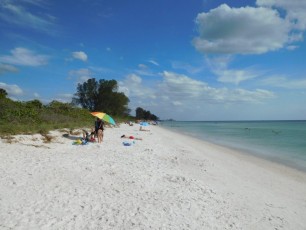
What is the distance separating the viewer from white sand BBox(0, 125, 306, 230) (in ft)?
17.4

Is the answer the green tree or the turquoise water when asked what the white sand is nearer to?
the turquoise water

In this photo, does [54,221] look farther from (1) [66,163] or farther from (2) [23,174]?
(1) [66,163]

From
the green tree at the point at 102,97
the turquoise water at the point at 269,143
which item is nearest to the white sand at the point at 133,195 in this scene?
the turquoise water at the point at 269,143

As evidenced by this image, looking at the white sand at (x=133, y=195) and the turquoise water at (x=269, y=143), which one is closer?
Answer: the white sand at (x=133, y=195)

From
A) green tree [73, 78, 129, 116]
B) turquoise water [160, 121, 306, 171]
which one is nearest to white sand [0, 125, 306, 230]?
turquoise water [160, 121, 306, 171]

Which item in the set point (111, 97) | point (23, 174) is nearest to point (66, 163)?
point (23, 174)

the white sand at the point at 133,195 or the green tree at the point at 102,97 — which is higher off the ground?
the green tree at the point at 102,97

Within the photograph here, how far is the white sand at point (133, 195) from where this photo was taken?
530 centimetres

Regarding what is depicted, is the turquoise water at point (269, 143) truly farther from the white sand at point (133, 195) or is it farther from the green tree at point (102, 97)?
the green tree at point (102, 97)

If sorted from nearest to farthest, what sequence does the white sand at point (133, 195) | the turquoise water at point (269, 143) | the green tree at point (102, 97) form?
the white sand at point (133, 195), the turquoise water at point (269, 143), the green tree at point (102, 97)

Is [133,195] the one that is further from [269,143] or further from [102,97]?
[102,97]

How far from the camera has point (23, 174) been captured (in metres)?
7.66

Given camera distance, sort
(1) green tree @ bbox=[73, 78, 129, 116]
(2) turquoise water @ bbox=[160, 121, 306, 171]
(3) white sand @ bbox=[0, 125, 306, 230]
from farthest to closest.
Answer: (1) green tree @ bbox=[73, 78, 129, 116] < (2) turquoise water @ bbox=[160, 121, 306, 171] < (3) white sand @ bbox=[0, 125, 306, 230]

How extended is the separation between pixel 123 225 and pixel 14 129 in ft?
38.2
